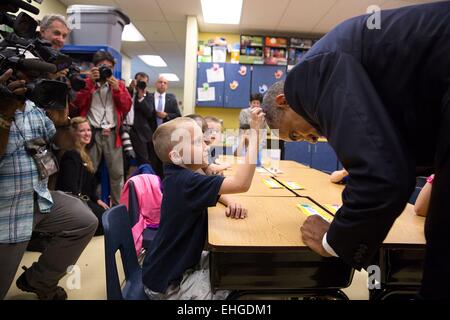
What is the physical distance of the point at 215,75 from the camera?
5.17m

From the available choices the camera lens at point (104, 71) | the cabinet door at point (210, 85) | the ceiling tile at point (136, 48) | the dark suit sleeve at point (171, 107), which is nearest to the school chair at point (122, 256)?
the camera lens at point (104, 71)

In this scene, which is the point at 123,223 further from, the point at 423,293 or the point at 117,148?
the point at 117,148

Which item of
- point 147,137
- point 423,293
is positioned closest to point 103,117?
point 147,137

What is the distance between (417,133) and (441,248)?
8.7 inches

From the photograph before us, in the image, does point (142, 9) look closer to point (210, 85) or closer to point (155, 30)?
point (155, 30)

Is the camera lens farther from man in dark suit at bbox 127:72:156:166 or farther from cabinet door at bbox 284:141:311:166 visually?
cabinet door at bbox 284:141:311:166

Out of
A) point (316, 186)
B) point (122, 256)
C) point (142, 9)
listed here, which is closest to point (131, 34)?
point (142, 9)

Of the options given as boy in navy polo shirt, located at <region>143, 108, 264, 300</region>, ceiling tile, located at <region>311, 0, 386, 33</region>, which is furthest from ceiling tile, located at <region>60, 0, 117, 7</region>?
boy in navy polo shirt, located at <region>143, 108, 264, 300</region>

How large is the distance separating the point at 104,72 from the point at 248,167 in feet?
6.22

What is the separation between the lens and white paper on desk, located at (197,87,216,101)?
17.1 ft

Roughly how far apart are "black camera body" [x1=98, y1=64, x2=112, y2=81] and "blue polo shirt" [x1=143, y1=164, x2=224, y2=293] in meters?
1.78

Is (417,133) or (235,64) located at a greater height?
(235,64)

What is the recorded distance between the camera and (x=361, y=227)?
61cm

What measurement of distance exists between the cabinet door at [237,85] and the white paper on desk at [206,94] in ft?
0.68
